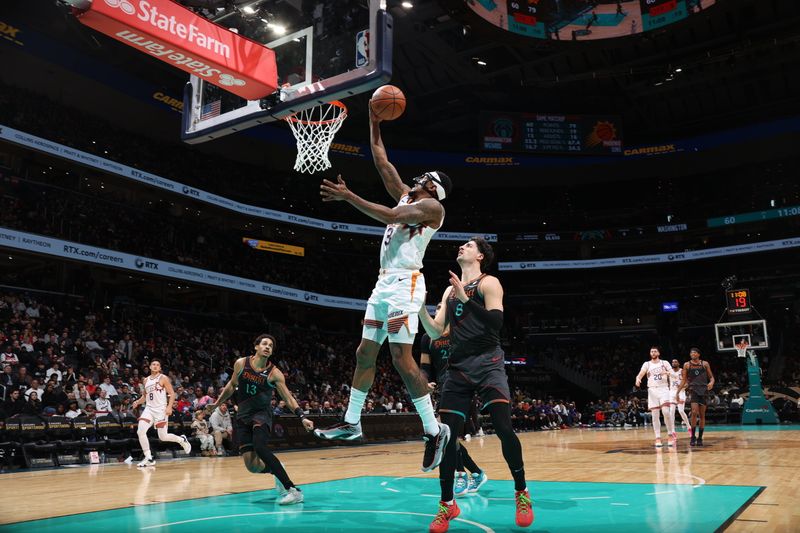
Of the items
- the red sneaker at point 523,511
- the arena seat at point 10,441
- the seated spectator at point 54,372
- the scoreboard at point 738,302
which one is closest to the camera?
the red sneaker at point 523,511

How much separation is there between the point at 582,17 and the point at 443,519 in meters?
21.0

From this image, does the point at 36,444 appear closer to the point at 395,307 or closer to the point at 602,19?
the point at 395,307

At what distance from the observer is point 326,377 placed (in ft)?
92.4

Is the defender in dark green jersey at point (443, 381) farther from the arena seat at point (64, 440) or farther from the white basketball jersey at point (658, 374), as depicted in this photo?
the arena seat at point (64, 440)

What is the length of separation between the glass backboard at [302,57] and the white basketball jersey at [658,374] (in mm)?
9142

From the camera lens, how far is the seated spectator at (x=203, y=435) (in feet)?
50.4

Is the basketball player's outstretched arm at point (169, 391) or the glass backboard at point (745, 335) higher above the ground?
the glass backboard at point (745, 335)

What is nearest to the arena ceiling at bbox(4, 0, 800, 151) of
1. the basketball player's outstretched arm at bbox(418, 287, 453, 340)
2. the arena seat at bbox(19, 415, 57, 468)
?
the arena seat at bbox(19, 415, 57, 468)

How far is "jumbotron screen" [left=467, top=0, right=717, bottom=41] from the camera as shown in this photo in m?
21.7

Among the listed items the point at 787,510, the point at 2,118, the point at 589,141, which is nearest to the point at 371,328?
the point at 787,510

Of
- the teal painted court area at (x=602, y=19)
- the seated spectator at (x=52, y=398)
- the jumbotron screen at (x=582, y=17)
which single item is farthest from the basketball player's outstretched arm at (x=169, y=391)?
the teal painted court area at (x=602, y=19)

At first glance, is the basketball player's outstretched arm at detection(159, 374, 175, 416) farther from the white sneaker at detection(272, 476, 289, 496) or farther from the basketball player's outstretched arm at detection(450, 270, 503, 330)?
the basketball player's outstretched arm at detection(450, 270, 503, 330)

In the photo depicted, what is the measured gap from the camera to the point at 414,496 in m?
7.20

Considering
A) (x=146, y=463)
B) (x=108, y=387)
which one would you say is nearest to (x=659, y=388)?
(x=146, y=463)
